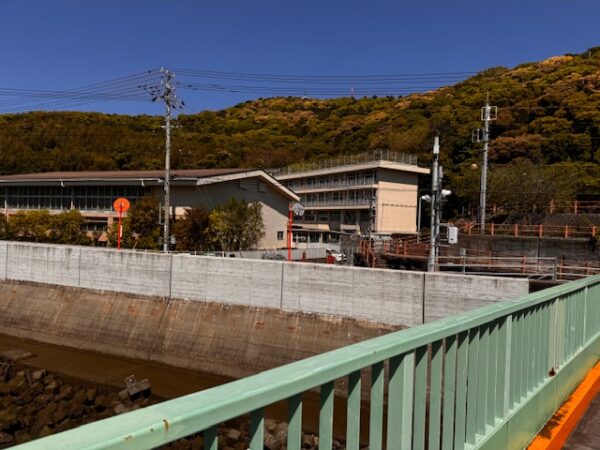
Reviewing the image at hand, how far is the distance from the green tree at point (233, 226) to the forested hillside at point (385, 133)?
12.8 metres

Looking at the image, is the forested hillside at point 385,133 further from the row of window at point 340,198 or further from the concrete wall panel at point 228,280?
the concrete wall panel at point 228,280

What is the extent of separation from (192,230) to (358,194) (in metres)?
23.6

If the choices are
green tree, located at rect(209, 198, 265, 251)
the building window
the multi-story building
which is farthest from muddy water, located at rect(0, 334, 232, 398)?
the building window

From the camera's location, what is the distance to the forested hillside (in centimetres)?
4059

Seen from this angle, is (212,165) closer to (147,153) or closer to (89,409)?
(147,153)

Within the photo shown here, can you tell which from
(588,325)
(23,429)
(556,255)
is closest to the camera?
(588,325)

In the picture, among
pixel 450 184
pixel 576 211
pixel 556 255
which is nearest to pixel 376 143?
pixel 450 184

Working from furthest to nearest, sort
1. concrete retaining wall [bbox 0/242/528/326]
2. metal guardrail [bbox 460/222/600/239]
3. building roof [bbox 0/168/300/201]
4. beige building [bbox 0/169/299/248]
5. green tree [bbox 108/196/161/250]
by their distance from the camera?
beige building [bbox 0/169/299/248]
building roof [bbox 0/168/300/201]
green tree [bbox 108/196/161/250]
metal guardrail [bbox 460/222/600/239]
concrete retaining wall [bbox 0/242/528/326]

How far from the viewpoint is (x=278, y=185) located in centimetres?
3156

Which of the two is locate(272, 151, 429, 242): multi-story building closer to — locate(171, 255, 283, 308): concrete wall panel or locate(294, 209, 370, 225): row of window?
locate(294, 209, 370, 225): row of window

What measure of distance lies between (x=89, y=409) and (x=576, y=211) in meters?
28.2

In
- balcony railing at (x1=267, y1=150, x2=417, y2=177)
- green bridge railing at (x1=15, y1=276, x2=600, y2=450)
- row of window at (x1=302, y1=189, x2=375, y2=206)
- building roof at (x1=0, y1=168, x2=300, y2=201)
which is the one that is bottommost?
green bridge railing at (x1=15, y1=276, x2=600, y2=450)

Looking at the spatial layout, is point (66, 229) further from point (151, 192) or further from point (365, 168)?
point (365, 168)

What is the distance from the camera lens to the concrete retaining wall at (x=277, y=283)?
12.1 m
